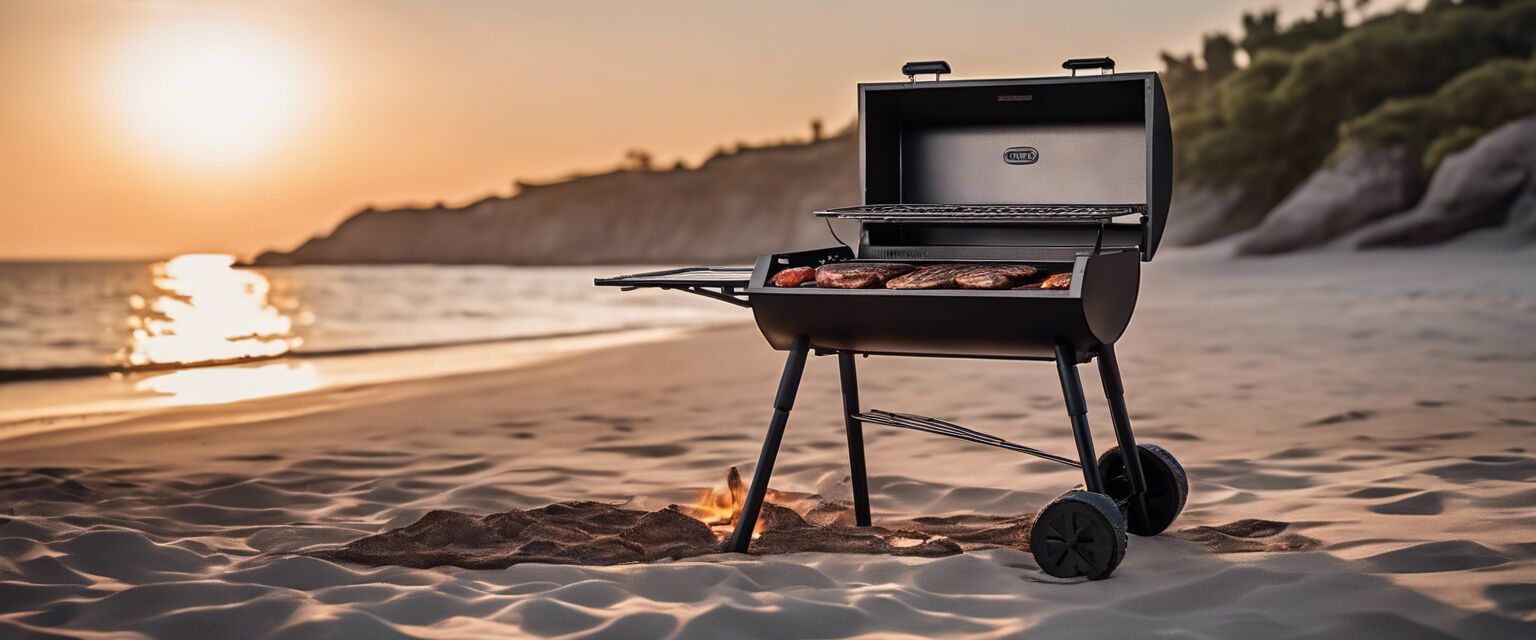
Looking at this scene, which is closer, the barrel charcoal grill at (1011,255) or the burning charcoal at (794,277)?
the barrel charcoal grill at (1011,255)

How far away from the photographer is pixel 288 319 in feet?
61.7

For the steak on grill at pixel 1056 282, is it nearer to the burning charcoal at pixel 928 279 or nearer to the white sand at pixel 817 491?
the burning charcoal at pixel 928 279

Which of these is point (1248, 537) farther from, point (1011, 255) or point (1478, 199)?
point (1478, 199)

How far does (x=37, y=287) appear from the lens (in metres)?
32.0

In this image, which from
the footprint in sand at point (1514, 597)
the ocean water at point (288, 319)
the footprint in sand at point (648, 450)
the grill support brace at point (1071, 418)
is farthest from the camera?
the ocean water at point (288, 319)

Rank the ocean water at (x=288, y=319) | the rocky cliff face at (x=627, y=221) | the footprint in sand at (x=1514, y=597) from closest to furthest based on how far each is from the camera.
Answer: the footprint in sand at (x=1514, y=597) < the ocean water at (x=288, y=319) < the rocky cliff face at (x=627, y=221)

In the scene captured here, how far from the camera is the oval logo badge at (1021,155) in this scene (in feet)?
13.3

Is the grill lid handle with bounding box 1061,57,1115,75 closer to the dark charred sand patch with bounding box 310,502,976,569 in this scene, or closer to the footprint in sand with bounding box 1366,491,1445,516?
the dark charred sand patch with bounding box 310,502,976,569

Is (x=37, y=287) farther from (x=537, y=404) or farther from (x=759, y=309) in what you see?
(x=759, y=309)

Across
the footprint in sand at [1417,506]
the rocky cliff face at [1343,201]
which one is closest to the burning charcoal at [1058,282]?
the footprint in sand at [1417,506]

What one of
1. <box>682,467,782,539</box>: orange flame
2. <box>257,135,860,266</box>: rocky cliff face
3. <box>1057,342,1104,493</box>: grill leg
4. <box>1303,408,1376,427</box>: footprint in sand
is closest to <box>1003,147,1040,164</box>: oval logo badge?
<box>1057,342,1104,493</box>: grill leg

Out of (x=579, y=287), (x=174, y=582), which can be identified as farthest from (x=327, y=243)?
(x=174, y=582)

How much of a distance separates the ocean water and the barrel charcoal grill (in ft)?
28.6

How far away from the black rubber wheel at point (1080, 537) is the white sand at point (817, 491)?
0.07 metres
